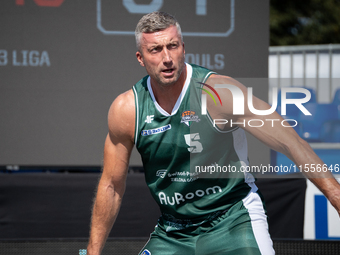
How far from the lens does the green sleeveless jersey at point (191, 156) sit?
227 cm

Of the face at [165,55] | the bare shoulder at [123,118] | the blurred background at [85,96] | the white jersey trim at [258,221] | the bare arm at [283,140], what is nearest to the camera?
the bare arm at [283,140]

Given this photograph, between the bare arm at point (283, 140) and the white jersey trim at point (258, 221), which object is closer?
the bare arm at point (283, 140)

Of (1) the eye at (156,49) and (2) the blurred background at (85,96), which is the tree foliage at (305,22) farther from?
(1) the eye at (156,49)

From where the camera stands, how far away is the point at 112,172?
96.3 inches

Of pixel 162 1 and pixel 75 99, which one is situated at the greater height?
pixel 162 1

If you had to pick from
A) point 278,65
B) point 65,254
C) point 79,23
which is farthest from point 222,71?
point 278,65

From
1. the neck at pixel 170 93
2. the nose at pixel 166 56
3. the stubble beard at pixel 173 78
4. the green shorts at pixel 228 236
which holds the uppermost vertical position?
the nose at pixel 166 56

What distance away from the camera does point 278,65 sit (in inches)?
258

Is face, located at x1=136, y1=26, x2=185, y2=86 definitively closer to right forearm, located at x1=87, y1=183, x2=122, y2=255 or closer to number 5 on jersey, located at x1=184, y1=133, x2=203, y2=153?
number 5 on jersey, located at x1=184, y1=133, x2=203, y2=153

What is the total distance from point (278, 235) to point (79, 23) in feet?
9.16

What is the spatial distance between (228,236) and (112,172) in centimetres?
74

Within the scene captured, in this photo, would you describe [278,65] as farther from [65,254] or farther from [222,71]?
[65,254]

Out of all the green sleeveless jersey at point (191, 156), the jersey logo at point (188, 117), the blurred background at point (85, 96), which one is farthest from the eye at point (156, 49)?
the blurred background at point (85, 96)

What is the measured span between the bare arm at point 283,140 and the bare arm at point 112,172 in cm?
51
